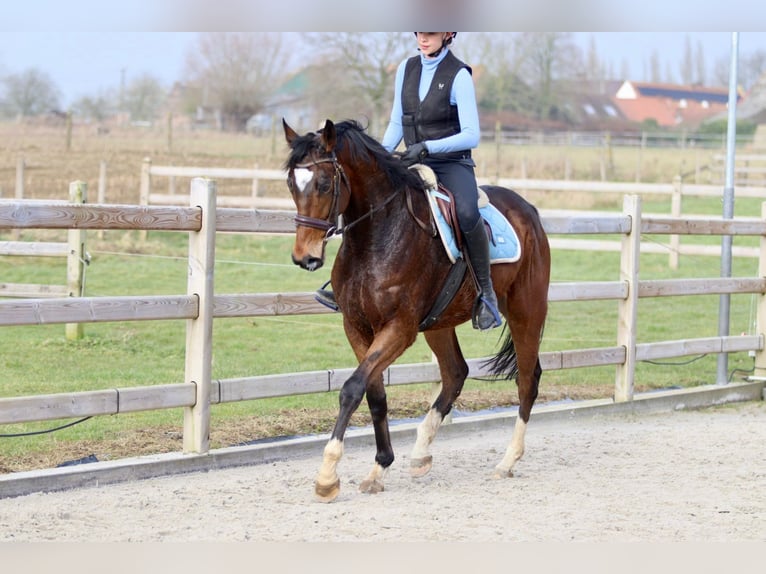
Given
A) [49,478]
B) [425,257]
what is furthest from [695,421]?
[49,478]

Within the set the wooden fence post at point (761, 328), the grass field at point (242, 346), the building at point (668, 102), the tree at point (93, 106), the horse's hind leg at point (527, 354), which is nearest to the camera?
the horse's hind leg at point (527, 354)

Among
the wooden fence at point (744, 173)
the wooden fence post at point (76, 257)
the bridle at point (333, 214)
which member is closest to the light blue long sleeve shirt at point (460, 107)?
the bridle at point (333, 214)

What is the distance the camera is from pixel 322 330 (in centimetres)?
1154

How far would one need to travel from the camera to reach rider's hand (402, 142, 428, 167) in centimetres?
557

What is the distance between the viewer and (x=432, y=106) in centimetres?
576

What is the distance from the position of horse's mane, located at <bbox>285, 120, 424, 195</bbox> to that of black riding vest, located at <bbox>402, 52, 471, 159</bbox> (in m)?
0.34

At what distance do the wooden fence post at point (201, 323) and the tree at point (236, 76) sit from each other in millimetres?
35929

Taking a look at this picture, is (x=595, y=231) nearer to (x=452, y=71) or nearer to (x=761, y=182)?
(x=452, y=71)

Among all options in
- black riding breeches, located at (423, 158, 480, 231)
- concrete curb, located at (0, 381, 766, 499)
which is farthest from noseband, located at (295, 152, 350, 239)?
concrete curb, located at (0, 381, 766, 499)

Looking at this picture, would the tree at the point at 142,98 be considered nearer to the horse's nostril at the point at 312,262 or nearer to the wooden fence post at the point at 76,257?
the wooden fence post at the point at 76,257

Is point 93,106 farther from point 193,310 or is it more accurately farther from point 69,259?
point 193,310

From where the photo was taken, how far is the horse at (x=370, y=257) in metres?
4.96

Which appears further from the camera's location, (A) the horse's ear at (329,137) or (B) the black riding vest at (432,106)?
(B) the black riding vest at (432,106)

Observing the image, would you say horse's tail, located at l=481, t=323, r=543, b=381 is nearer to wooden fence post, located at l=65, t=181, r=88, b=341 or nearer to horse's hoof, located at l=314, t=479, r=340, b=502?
horse's hoof, located at l=314, t=479, r=340, b=502
